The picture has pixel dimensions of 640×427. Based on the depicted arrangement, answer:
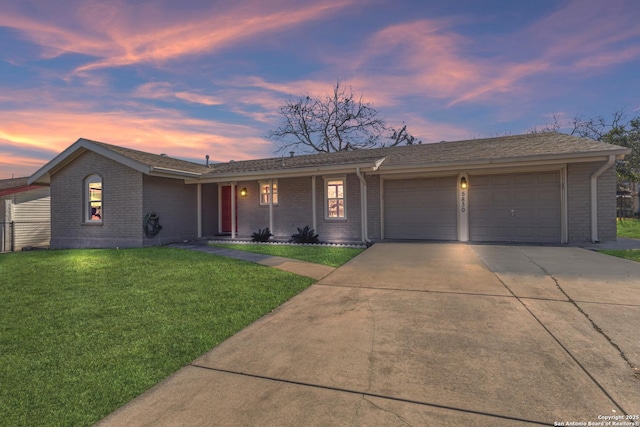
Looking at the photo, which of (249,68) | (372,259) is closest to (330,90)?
(249,68)

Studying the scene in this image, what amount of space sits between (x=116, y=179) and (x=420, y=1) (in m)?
12.5

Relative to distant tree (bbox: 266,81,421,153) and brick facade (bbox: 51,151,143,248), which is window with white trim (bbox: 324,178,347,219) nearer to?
brick facade (bbox: 51,151,143,248)

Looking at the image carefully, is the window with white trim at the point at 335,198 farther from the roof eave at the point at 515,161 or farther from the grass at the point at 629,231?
the grass at the point at 629,231

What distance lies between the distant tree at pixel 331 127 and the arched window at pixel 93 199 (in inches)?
739

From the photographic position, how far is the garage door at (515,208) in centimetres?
973

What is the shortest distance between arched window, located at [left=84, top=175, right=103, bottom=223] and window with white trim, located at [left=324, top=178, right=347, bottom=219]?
909 centimetres

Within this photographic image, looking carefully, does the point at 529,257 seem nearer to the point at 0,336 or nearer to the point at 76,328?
the point at 76,328

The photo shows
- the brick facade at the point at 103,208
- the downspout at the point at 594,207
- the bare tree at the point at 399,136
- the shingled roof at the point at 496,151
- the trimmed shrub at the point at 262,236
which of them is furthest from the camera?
the bare tree at the point at 399,136

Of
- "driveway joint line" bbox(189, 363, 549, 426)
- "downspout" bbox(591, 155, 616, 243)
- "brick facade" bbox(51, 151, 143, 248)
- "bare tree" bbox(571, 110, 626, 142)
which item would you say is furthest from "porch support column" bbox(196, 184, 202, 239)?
"bare tree" bbox(571, 110, 626, 142)

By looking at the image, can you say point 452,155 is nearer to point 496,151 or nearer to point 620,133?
point 496,151

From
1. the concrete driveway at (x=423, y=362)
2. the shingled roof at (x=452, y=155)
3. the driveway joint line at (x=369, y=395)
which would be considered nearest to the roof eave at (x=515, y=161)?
the shingled roof at (x=452, y=155)

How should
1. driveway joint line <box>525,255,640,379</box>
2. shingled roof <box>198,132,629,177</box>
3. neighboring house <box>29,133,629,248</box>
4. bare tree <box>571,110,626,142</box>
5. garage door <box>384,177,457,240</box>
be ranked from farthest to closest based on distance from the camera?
bare tree <box>571,110,626,142</box>
garage door <box>384,177,457,240</box>
neighboring house <box>29,133,629,248</box>
shingled roof <box>198,132,629,177</box>
driveway joint line <box>525,255,640,379</box>

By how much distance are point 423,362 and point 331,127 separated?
28.8 metres

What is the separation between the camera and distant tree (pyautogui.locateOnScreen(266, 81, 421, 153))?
1145 inches
